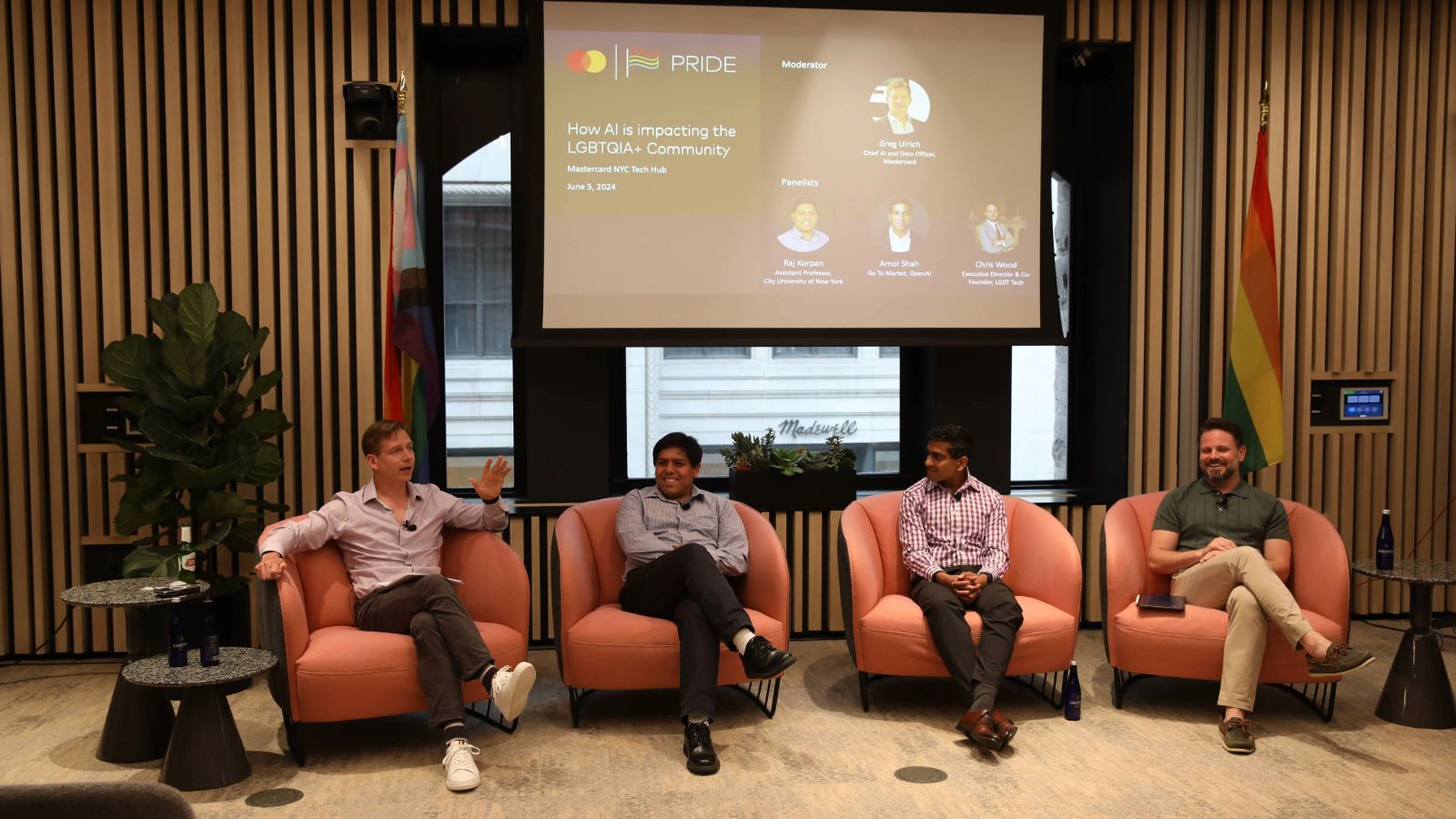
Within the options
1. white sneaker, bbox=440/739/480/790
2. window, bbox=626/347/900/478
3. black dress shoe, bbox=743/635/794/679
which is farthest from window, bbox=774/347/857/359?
white sneaker, bbox=440/739/480/790

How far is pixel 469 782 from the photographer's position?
3.98 m

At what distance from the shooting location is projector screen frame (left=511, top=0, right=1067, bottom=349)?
5680mm

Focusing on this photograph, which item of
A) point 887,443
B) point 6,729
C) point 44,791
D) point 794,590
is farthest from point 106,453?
point 44,791

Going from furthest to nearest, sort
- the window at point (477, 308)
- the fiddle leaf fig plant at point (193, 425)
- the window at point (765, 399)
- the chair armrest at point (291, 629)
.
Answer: the window at point (765, 399)
the window at point (477, 308)
the fiddle leaf fig plant at point (193, 425)
the chair armrest at point (291, 629)

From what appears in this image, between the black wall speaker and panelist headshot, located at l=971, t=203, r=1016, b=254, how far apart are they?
9.22 ft

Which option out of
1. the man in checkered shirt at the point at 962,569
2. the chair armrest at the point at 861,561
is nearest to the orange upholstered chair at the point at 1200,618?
the man in checkered shirt at the point at 962,569

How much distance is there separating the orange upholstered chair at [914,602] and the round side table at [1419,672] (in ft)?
3.63

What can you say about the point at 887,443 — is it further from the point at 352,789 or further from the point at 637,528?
the point at 352,789

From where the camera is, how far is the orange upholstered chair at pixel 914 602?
467 centimetres

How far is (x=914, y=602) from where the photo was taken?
16.0 feet

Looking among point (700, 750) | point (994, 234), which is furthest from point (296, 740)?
point (994, 234)

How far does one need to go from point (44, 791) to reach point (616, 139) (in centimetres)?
445

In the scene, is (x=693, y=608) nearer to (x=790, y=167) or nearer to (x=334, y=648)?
(x=334, y=648)

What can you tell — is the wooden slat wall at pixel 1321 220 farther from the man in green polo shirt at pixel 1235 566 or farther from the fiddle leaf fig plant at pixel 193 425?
the fiddle leaf fig plant at pixel 193 425
